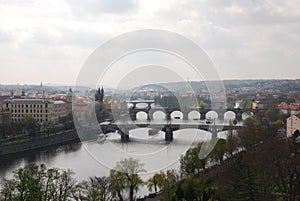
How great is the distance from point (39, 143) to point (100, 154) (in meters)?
7.00

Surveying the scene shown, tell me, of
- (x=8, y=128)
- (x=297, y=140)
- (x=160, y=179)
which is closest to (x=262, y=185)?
(x=160, y=179)

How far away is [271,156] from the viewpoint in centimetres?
530

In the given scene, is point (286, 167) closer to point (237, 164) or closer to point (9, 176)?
point (237, 164)

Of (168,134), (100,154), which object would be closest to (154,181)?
(100,154)

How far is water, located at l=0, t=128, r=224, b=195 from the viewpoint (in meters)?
5.34

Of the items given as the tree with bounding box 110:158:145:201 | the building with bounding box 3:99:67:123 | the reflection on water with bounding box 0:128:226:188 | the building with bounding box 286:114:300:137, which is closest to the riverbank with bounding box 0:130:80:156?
the reflection on water with bounding box 0:128:226:188

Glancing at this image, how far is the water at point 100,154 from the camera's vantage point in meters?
5.34

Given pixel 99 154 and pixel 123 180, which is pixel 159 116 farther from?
pixel 99 154

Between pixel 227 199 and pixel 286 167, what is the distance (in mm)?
827

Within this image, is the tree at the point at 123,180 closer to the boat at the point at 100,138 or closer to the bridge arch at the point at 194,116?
the boat at the point at 100,138

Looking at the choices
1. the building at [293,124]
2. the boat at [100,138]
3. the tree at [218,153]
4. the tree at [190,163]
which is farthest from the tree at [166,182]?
the building at [293,124]

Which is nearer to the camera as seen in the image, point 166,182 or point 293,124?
point 166,182

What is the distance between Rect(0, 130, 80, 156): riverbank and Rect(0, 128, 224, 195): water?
16.7 inches

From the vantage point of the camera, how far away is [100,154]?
4.39 m
